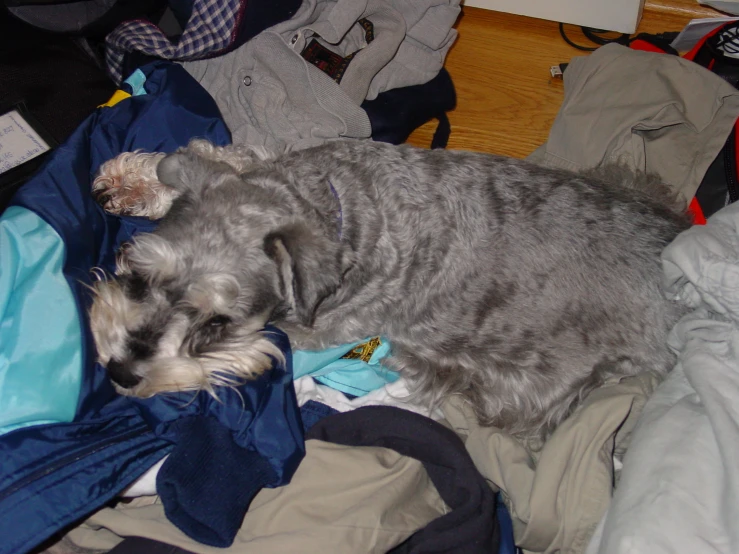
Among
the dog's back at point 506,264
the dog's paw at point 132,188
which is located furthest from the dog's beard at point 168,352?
the dog's paw at point 132,188

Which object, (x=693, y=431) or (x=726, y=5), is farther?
(x=726, y=5)

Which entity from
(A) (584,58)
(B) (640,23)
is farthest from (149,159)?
(B) (640,23)

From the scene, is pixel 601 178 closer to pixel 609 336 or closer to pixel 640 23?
pixel 609 336

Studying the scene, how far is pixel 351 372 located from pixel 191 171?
1.44 meters

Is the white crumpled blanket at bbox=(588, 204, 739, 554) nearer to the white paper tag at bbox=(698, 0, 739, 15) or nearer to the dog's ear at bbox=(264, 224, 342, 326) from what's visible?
the dog's ear at bbox=(264, 224, 342, 326)

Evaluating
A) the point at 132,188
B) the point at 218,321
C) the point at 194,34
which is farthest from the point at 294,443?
the point at 194,34

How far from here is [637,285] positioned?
3.26m

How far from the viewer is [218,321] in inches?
113

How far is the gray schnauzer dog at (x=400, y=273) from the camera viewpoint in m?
2.81

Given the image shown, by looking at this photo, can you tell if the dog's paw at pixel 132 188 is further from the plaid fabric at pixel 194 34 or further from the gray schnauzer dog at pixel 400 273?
the plaid fabric at pixel 194 34

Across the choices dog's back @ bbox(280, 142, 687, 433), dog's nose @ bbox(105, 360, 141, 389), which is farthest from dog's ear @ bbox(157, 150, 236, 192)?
dog's nose @ bbox(105, 360, 141, 389)

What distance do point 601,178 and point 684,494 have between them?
77.4 inches

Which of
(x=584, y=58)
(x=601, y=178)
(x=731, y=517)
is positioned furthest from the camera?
(x=584, y=58)

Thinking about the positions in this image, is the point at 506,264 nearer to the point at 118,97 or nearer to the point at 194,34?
the point at 194,34
